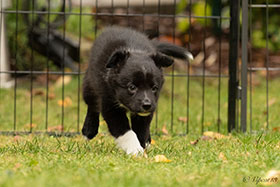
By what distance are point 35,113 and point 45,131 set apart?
4.96ft

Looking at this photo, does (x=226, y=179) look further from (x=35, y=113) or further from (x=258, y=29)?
(x=258, y=29)

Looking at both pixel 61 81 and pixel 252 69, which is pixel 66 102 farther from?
pixel 252 69

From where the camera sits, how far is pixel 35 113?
24.3 feet

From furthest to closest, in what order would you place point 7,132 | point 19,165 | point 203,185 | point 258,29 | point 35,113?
point 258,29 < point 35,113 < point 7,132 < point 19,165 < point 203,185

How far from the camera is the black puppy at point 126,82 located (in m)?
4.39

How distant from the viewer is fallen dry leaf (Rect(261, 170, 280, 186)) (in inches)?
121

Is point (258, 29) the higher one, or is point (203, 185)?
point (258, 29)

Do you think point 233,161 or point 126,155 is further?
point 126,155

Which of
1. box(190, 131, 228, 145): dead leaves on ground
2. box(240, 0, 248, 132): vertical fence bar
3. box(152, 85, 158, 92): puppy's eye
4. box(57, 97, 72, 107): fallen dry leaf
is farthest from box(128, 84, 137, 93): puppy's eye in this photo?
box(57, 97, 72, 107): fallen dry leaf

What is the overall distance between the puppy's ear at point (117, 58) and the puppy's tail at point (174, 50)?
94 cm

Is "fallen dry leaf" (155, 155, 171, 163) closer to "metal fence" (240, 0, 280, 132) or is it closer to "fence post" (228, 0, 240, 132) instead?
"metal fence" (240, 0, 280, 132)

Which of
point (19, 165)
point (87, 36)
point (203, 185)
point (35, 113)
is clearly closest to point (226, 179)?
point (203, 185)

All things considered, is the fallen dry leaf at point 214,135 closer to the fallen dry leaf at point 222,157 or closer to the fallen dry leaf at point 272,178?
the fallen dry leaf at point 222,157

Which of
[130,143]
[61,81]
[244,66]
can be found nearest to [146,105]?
[130,143]
